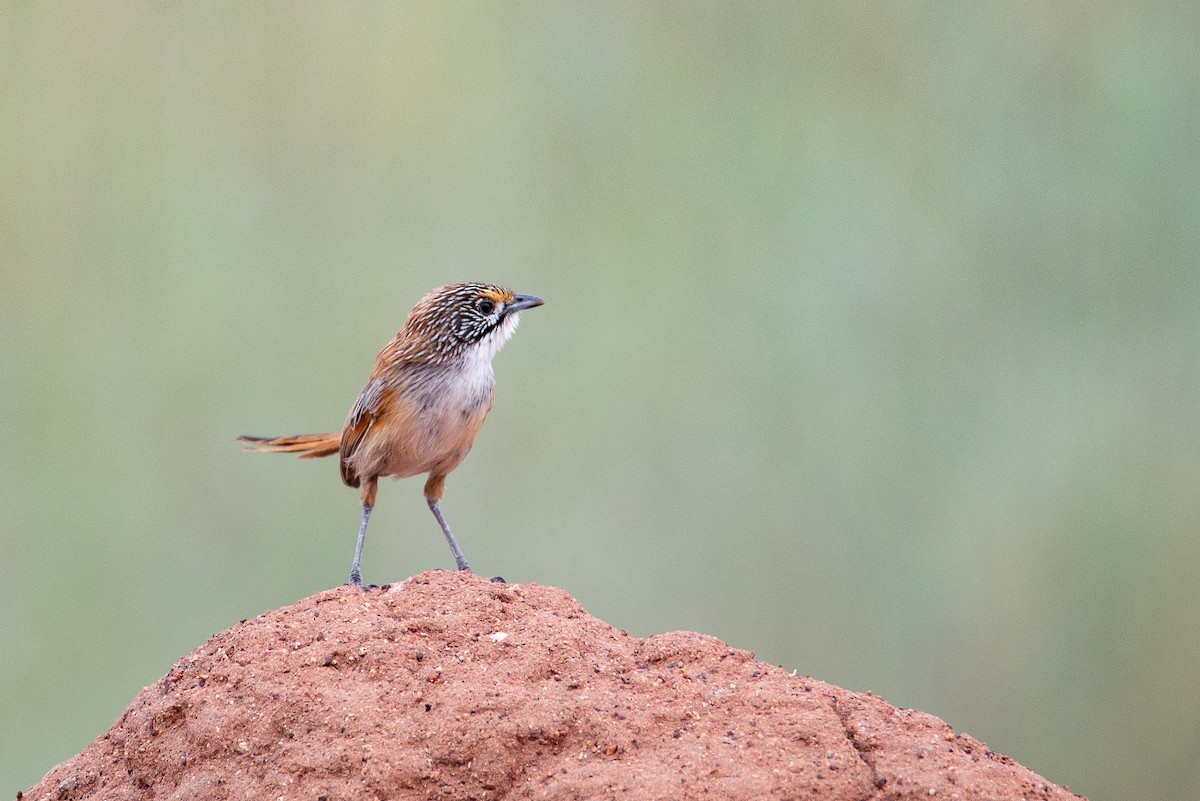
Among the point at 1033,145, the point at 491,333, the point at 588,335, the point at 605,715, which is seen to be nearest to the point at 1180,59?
the point at 1033,145

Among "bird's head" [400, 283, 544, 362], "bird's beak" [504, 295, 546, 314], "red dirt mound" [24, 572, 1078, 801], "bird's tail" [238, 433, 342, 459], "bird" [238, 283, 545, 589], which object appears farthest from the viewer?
"bird's tail" [238, 433, 342, 459]

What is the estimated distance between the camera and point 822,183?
6301 mm

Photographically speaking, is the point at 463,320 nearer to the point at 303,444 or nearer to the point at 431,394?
the point at 431,394

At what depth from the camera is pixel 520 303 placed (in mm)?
4863

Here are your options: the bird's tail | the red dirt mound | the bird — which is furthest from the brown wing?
the red dirt mound

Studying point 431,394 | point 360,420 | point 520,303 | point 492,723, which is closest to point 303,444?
point 360,420

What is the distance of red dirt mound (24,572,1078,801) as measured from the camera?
2.85 m

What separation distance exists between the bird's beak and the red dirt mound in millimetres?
1549

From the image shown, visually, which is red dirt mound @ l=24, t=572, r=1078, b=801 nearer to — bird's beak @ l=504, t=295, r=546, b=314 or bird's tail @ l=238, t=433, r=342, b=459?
bird's beak @ l=504, t=295, r=546, b=314

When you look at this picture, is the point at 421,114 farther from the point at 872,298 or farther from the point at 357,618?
the point at 357,618

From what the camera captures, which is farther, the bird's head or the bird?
the bird's head

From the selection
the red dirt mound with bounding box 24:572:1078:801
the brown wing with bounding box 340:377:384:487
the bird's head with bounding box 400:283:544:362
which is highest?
the bird's head with bounding box 400:283:544:362

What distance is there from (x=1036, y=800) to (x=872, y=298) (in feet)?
11.9

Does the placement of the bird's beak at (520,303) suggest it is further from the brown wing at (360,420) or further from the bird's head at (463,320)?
the brown wing at (360,420)
